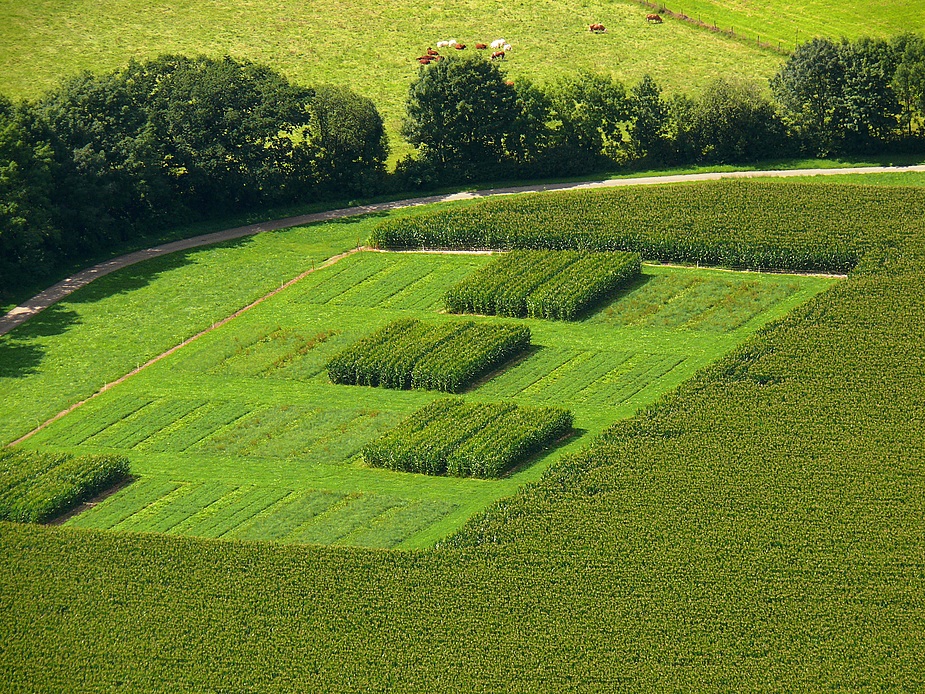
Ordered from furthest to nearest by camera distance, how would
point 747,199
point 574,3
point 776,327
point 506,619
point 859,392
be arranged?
1. point 574,3
2. point 747,199
3. point 776,327
4. point 859,392
5. point 506,619

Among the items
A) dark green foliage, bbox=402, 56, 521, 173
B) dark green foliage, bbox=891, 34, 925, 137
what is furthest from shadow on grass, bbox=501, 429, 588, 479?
dark green foliage, bbox=891, 34, 925, 137

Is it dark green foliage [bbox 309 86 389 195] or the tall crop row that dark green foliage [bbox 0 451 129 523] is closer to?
the tall crop row

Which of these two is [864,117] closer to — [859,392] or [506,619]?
[859,392]

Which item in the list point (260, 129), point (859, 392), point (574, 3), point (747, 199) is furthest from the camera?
point (574, 3)

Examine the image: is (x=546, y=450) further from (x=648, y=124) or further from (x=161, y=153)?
(x=161, y=153)

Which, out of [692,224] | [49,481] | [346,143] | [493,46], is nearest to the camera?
[49,481]

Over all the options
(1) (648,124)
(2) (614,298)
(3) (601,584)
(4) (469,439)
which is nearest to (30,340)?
(4) (469,439)

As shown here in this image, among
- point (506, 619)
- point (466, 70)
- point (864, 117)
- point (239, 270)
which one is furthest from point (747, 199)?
point (506, 619)
